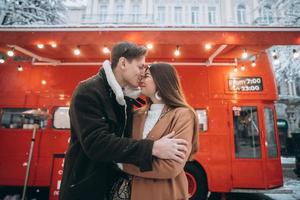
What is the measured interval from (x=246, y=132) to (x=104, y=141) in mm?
5146

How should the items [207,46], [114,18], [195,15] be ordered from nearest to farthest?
[207,46], [114,18], [195,15]

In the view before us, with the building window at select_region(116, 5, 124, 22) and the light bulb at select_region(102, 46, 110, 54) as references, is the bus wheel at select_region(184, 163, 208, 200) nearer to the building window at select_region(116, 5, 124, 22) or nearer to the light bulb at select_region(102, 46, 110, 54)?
the light bulb at select_region(102, 46, 110, 54)

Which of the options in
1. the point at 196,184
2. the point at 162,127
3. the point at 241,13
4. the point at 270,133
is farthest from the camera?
the point at 241,13

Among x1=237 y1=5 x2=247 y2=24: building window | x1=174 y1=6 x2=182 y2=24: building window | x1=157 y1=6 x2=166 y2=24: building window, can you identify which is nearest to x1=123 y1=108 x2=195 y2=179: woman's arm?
x1=157 y1=6 x2=166 y2=24: building window

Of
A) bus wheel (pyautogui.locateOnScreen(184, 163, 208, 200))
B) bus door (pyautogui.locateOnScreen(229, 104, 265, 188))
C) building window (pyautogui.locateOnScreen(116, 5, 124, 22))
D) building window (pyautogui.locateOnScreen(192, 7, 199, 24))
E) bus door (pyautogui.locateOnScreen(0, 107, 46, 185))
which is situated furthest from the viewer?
building window (pyautogui.locateOnScreen(192, 7, 199, 24))

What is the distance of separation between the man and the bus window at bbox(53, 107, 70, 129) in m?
4.39

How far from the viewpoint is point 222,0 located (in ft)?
82.7

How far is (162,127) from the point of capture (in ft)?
5.37

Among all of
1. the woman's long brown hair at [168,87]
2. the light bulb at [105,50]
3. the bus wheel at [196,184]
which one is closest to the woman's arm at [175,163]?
the woman's long brown hair at [168,87]

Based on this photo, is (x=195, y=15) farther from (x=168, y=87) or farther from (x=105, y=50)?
(x=168, y=87)

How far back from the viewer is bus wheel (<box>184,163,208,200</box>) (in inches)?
207

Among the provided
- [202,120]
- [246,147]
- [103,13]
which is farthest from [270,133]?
[103,13]

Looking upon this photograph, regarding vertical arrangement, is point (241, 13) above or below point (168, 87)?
above

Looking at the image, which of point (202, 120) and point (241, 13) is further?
point (241, 13)
